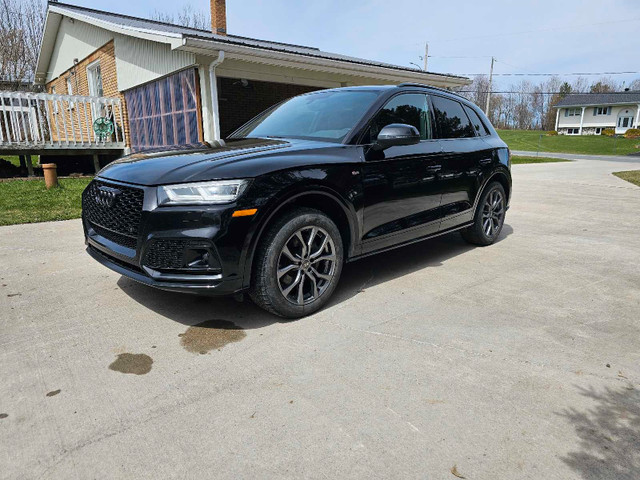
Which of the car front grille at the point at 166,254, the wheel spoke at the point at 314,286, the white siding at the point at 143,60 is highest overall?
the white siding at the point at 143,60

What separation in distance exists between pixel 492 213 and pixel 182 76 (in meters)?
8.81

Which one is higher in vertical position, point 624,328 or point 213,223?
point 213,223

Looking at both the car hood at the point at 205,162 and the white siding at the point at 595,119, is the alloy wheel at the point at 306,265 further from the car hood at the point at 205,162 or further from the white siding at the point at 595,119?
the white siding at the point at 595,119

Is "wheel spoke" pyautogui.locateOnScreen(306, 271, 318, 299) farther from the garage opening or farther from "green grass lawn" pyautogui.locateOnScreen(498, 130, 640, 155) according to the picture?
"green grass lawn" pyautogui.locateOnScreen(498, 130, 640, 155)

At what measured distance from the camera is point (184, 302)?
355cm

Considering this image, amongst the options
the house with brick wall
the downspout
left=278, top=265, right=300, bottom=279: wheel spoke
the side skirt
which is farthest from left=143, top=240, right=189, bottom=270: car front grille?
the downspout

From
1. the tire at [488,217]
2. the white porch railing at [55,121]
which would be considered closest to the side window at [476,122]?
the tire at [488,217]

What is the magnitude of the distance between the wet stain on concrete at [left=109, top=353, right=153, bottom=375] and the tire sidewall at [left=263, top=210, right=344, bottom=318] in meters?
0.87

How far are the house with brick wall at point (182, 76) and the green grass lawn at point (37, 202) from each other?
Result: 2.19 metres

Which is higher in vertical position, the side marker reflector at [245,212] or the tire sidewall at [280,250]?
the side marker reflector at [245,212]

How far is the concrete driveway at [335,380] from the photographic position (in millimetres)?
1892

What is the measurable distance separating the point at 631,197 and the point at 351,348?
31.0ft

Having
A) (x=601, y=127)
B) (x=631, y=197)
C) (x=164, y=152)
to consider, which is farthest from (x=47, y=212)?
(x=601, y=127)

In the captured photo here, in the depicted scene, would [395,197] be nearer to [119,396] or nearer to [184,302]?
[184,302]
